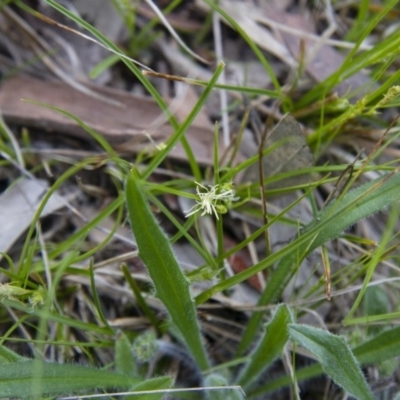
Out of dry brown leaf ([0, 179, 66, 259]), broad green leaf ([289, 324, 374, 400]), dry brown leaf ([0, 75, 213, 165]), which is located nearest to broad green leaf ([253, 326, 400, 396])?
broad green leaf ([289, 324, 374, 400])

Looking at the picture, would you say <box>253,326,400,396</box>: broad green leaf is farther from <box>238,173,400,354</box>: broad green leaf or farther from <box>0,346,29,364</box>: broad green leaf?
<box>0,346,29,364</box>: broad green leaf

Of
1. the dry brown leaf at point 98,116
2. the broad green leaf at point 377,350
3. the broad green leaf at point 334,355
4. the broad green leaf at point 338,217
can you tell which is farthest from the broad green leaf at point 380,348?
the dry brown leaf at point 98,116

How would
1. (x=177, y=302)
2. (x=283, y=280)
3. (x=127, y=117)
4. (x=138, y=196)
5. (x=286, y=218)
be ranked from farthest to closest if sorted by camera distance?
(x=127, y=117) < (x=286, y=218) < (x=283, y=280) < (x=177, y=302) < (x=138, y=196)

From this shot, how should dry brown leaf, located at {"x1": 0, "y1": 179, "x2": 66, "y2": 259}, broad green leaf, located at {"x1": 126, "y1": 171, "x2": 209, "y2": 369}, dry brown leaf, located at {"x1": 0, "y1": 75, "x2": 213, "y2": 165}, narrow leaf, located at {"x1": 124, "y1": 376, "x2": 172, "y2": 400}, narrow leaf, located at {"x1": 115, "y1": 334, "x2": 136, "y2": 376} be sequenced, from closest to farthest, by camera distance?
broad green leaf, located at {"x1": 126, "y1": 171, "x2": 209, "y2": 369}
narrow leaf, located at {"x1": 124, "y1": 376, "x2": 172, "y2": 400}
narrow leaf, located at {"x1": 115, "y1": 334, "x2": 136, "y2": 376}
dry brown leaf, located at {"x1": 0, "y1": 179, "x2": 66, "y2": 259}
dry brown leaf, located at {"x1": 0, "y1": 75, "x2": 213, "y2": 165}

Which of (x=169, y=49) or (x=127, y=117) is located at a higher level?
(x=169, y=49)

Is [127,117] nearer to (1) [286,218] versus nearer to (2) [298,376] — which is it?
(1) [286,218]

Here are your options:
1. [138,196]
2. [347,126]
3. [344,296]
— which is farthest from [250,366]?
[347,126]
